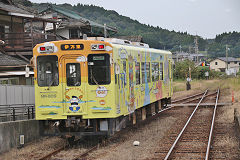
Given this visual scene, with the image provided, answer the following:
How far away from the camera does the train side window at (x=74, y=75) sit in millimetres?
10812

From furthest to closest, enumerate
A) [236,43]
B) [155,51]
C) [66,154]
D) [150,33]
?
[236,43] → [150,33] → [155,51] → [66,154]

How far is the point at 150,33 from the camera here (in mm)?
126750

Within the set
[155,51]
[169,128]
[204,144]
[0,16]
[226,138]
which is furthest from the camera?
[0,16]

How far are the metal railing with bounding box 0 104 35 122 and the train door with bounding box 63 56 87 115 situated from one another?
2.30m

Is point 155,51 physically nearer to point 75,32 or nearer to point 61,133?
point 61,133

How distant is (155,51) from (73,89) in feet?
20.9

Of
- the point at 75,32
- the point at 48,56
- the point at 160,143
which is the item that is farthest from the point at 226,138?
the point at 75,32

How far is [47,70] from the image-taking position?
11.0 metres

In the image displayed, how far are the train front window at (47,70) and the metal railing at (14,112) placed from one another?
1.79m

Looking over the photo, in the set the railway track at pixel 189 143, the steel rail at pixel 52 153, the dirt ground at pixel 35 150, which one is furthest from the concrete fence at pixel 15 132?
the railway track at pixel 189 143

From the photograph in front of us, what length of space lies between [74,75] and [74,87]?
1.18ft

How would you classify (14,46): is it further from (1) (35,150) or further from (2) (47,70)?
(1) (35,150)

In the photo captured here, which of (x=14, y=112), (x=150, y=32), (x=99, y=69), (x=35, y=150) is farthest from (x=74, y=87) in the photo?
(x=150, y=32)

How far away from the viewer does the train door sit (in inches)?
422
